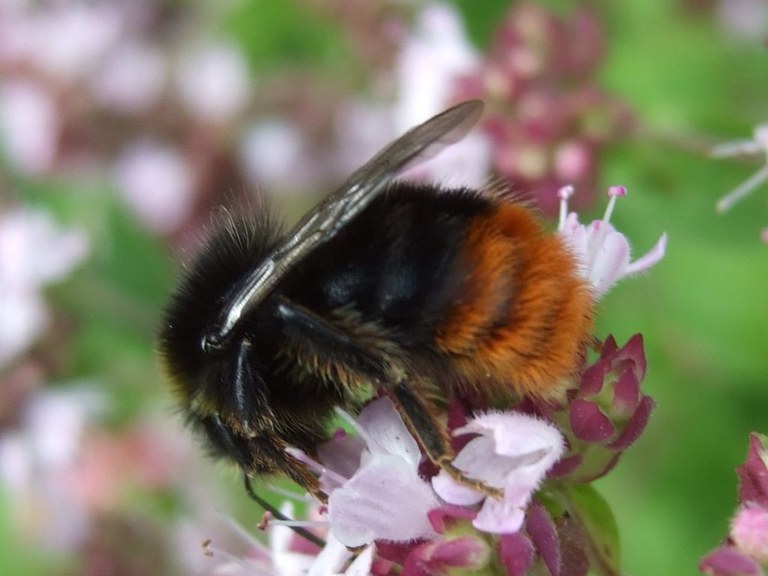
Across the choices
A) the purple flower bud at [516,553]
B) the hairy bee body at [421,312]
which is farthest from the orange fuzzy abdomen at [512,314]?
the purple flower bud at [516,553]

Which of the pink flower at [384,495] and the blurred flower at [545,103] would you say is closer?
the pink flower at [384,495]

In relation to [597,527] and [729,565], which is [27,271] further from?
[729,565]

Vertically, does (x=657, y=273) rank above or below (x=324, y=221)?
below

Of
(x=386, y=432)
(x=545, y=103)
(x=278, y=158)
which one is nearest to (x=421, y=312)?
(x=386, y=432)

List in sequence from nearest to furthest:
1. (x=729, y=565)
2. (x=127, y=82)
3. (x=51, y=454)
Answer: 1. (x=729, y=565)
2. (x=51, y=454)
3. (x=127, y=82)

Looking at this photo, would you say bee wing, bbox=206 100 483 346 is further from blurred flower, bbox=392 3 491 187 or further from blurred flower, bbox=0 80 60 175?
blurred flower, bbox=0 80 60 175

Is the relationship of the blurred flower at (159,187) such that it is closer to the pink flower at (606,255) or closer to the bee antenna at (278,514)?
the bee antenna at (278,514)

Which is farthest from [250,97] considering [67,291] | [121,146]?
[67,291]

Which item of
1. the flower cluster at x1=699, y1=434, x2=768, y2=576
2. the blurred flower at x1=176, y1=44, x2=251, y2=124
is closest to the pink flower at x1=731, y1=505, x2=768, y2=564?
the flower cluster at x1=699, y1=434, x2=768, y2=576
